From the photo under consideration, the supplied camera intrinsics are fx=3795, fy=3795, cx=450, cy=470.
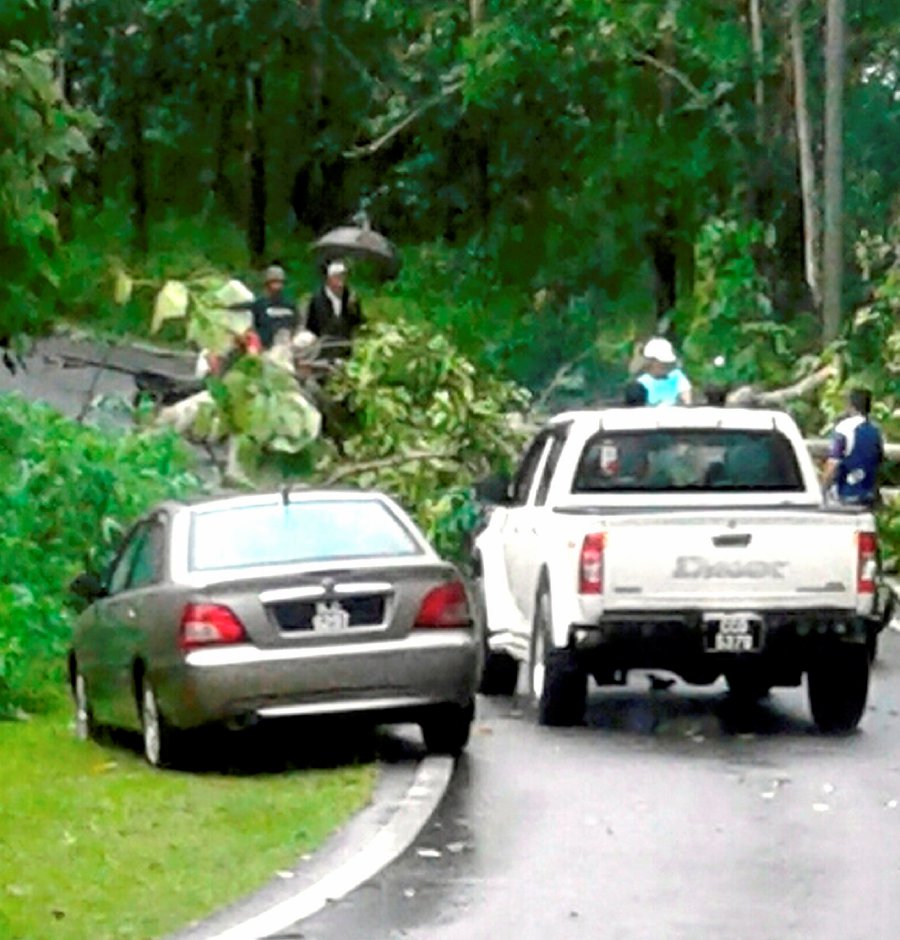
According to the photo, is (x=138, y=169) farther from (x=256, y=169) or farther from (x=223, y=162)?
(x=256, y=169)

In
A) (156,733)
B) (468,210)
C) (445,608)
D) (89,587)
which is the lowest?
(468,210)

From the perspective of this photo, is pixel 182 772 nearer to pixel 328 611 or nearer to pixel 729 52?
pixel 328 611

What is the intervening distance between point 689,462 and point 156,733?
177 inches

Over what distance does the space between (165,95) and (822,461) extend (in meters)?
28.4

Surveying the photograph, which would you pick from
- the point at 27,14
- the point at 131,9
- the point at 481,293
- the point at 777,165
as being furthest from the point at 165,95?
the point at 27,14

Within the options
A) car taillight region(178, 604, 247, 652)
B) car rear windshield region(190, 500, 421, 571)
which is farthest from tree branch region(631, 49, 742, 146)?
car taillight region(178, 604, 247, 652)

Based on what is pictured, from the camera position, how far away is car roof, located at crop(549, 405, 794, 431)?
22.4m

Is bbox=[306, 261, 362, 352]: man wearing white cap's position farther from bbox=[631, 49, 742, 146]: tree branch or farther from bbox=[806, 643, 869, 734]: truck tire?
bbox=[631, 49, 742, 146]: tree branch

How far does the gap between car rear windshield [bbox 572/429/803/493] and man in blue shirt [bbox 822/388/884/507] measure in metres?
5.33

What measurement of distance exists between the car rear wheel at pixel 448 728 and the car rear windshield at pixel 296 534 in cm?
85

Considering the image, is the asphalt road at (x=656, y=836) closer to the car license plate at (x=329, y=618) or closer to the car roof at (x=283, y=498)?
the car license plate at (x=329, y=618)

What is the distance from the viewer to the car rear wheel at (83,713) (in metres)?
21.7

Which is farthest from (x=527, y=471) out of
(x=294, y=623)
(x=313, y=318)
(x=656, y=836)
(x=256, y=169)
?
(x=256, y=169)

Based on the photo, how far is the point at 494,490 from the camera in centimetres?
2322
